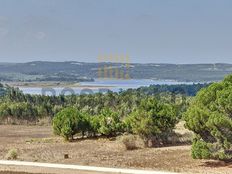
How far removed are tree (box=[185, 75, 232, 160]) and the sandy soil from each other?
891 mm

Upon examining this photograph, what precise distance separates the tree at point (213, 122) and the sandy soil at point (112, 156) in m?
0.89

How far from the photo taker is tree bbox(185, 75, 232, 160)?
92.9ft

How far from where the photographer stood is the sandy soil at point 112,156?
29609mm

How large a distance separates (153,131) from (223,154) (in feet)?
39.2

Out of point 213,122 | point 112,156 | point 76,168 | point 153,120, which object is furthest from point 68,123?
point 213,122

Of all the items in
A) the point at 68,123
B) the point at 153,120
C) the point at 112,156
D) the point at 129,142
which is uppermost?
the point at 153,120

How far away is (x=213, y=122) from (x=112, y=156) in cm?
920

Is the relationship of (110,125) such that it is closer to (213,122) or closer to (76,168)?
(76,168)

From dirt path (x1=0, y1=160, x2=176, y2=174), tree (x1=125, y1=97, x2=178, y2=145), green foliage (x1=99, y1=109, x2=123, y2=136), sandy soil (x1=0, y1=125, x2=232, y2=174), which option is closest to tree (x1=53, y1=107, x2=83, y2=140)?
sandy soil (x1=0, y1=125, x2=232, y2=174)

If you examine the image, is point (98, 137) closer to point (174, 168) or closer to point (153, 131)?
point (153, 131)

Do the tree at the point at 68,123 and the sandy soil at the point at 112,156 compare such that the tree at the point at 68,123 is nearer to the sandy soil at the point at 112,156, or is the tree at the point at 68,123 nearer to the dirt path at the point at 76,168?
the sandy soil at the point at 112,156

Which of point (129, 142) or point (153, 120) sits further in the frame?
point (153, 120)

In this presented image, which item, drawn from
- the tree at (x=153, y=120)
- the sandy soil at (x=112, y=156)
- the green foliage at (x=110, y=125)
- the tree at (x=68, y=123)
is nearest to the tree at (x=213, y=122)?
the sandy soil at (x=112, y=156)

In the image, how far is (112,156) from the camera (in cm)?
3531
